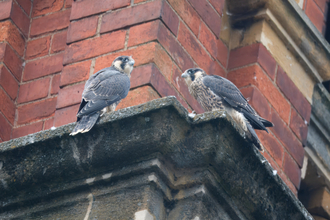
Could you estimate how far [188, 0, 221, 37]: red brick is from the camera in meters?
4.75

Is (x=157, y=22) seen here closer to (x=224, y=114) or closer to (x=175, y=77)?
(x=175, y=77)

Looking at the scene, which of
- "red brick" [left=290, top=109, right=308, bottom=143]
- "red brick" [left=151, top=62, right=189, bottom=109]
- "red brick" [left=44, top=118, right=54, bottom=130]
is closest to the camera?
"red brick" [left=151, top=62, right=189, bottom=109]

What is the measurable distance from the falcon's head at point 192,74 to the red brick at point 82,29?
661 millimetres

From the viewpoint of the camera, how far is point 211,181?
11.6 ft

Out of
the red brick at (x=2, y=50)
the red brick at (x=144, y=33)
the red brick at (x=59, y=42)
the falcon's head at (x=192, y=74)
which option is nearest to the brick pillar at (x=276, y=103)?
the falcon's head at (x=192, y=74)

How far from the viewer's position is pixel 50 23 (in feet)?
17.1

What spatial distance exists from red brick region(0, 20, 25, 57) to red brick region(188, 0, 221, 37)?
129cm

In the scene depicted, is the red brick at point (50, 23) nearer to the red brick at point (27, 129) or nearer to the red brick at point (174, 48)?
the red brick at point (27, 129)

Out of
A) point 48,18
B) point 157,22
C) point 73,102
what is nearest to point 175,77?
point 157,22

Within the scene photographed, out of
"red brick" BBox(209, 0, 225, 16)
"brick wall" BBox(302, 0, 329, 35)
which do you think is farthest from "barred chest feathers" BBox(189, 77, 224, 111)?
"brick wall" BBox(302, 0, 329, 35)

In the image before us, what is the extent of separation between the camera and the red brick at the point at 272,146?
4852mm

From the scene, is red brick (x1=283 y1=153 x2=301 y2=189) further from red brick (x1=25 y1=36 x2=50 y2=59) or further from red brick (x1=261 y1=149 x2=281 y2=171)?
red brick (x1=25 y1=36 x2=50 y2=59)

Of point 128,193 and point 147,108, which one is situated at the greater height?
point 147,108

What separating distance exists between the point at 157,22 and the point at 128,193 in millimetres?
1226
